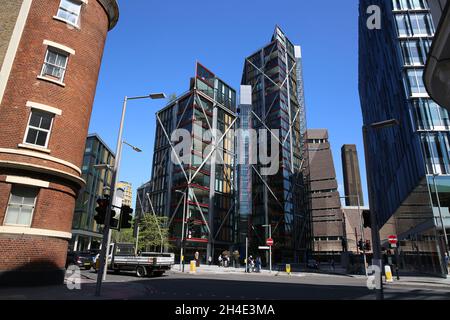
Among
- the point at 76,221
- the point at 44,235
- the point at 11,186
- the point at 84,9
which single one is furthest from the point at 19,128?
the point at 76,221

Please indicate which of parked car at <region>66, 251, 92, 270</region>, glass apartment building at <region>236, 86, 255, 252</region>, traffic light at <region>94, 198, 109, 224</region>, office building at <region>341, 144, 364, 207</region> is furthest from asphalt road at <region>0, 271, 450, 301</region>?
office building at <region>341, 144, 364, 207</region>

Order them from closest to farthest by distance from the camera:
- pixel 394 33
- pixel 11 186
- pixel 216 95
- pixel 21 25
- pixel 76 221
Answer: pixel 11 186
pixel 21 25
pixel 394 33
pixel 76 221
pixel 216 95

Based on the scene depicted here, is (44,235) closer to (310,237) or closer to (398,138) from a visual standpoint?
(398,138)

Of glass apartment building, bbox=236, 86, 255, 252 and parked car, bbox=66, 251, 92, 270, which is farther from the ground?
glass apartment building, bbox=236, 86, 255, 252

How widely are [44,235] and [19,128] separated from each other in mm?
5098

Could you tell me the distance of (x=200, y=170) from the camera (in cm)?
6128

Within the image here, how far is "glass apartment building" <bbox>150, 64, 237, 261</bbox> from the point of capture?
192 ft

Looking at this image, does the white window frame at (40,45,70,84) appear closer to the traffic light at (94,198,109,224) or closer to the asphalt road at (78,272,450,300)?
the traffic light at (94,198,109,224)

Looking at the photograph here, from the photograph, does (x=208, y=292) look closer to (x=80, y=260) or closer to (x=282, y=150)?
(x=80, y=260)

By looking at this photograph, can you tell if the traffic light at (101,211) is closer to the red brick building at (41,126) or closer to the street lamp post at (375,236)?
the red brick building at (41,126)

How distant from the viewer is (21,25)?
15.4 metres

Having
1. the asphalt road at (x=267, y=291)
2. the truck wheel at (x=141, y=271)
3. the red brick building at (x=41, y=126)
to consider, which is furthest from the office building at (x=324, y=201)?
the red brick building at (x=41, y=126)

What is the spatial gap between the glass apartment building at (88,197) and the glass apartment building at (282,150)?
1322 inches

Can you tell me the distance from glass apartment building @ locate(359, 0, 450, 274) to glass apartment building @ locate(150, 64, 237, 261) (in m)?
33.2
